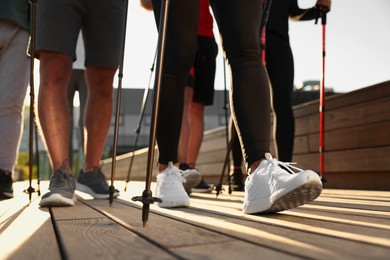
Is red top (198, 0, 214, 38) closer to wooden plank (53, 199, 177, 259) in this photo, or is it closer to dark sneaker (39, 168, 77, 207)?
dark sneaker (39, 168, 77, 207)

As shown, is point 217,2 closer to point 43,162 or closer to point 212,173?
point 212,173

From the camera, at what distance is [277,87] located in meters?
2.51

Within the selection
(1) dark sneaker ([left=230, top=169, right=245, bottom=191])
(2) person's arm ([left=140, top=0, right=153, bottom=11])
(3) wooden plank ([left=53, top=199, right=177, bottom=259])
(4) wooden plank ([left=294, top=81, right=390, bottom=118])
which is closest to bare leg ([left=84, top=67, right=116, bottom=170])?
(2) person's arm ([left=140, top=0, right=153, bottom=11])

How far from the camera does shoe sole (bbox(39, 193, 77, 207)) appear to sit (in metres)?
1.63

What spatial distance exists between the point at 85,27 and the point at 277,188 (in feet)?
4.98

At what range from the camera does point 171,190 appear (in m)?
1.56

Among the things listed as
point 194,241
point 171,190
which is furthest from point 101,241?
point 171,190

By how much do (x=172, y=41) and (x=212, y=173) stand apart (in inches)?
165

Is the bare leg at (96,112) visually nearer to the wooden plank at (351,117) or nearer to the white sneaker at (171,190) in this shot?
the white sneaker at (171,190)

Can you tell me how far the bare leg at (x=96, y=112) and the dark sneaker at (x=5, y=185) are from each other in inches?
19.7

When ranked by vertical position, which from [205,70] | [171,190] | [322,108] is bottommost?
[171,190]

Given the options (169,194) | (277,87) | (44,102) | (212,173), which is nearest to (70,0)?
(44,102)

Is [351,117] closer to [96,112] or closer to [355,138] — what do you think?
[355,138]

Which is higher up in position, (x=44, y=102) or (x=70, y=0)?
(x=70, y=0)
